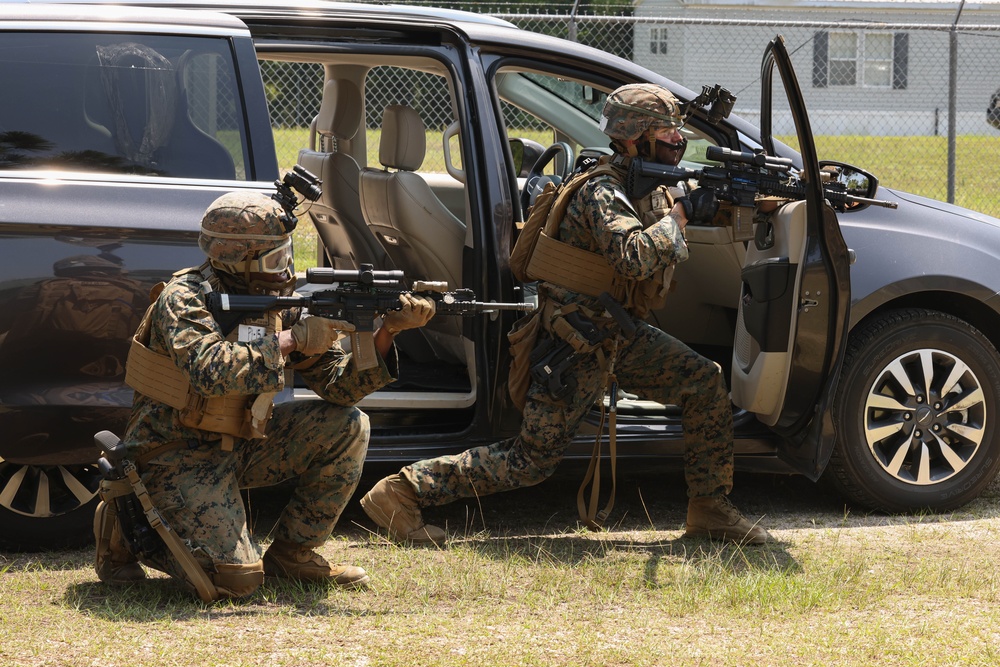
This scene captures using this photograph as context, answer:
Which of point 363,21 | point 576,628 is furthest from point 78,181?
point 576,628

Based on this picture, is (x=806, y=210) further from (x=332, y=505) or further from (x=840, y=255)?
(x=332, y=505)

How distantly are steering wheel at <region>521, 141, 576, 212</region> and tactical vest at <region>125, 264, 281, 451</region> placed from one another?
71.4 inches

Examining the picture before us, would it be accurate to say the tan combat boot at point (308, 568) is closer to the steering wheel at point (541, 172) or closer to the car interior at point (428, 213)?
the car interior at point (428, 213)

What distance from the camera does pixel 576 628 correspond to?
3408 mm

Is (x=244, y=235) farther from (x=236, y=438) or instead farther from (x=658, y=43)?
(x=658, y=43)

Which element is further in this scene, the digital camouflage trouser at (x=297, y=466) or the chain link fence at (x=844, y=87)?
the chain link fence at (x=844, y=87)

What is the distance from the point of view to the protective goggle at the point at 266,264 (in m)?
3.52

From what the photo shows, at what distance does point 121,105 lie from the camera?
151 inches

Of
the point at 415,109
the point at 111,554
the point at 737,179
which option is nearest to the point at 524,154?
the point at 415,109

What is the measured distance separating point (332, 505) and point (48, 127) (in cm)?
150

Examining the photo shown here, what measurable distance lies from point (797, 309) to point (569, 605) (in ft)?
4.45

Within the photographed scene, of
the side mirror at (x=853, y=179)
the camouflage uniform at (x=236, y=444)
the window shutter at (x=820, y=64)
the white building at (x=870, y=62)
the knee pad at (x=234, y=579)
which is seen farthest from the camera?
the window shutter at (x=820, y=64)

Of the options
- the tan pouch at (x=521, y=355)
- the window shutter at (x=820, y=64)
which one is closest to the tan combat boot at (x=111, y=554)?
the tan pouch at (x=521, y=355)

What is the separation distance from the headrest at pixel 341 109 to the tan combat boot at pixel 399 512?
70.1 inches
